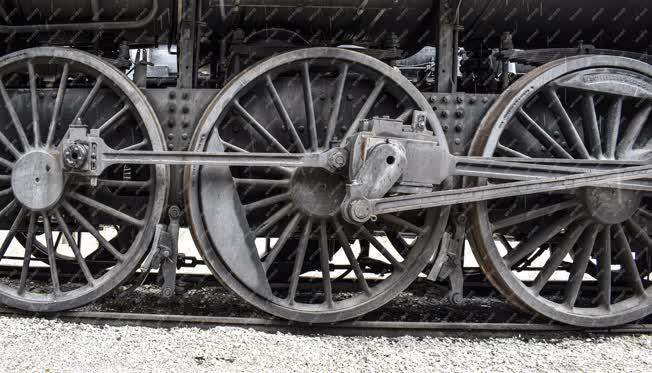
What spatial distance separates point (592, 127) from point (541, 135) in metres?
0.33

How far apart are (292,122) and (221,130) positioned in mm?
446

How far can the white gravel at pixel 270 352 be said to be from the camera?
2.71 meters

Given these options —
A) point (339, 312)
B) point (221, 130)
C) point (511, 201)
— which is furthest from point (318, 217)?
point (511, 201)

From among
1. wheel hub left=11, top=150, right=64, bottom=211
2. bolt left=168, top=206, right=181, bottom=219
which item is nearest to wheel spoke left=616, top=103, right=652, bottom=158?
bolt left=168, top=206, right=181, bottom=219

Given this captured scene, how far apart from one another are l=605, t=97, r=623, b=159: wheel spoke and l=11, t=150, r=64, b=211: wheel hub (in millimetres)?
3276

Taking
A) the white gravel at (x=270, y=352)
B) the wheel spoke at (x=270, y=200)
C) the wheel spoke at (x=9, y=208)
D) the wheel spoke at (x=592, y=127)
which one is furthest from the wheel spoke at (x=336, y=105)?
the wheel spoke at (x=9, y=208)

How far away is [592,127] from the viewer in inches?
134

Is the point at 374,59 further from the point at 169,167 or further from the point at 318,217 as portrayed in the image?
the point at 169,167

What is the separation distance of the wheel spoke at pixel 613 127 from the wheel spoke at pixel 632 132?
74 mm

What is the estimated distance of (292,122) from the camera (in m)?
3.46

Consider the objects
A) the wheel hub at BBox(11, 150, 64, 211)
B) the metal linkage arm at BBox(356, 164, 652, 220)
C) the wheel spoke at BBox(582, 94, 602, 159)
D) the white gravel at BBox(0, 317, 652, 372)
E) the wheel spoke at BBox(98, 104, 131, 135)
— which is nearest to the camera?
the white gravel at BBox(0, 317, 652, 372)

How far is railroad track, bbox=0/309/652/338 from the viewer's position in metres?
3.27

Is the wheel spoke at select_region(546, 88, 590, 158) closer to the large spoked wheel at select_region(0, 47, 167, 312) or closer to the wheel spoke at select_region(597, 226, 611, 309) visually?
the wheel spoke at select_region(597, 226, 611, 309)

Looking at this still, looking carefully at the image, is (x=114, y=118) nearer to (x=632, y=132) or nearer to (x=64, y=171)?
(x=64, y=171)
